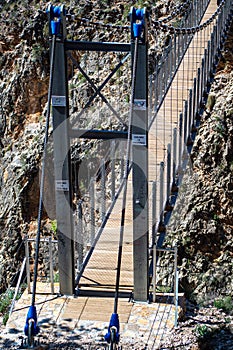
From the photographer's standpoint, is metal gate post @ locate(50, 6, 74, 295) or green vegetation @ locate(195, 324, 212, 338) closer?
metal gate post @ locate(50, 6, 74, 295)

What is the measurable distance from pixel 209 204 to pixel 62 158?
5095 millimetres

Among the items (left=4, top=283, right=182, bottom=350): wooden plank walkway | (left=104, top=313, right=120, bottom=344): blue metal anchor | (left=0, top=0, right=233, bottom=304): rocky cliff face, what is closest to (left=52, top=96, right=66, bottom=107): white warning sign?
(left=4, top=283, right=182, bottom=350): wooden plank walkway

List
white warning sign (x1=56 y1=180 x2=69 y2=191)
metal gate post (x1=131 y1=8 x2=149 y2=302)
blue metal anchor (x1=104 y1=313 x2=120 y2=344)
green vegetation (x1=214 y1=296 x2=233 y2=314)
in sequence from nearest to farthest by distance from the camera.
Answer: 1. blue metal anchor (x1=104 y1=313 x2=120 y2=344)
2. metal gate post (x1=131 y1=8 x2=149 y2=302)
3. white warning sign (x1=56 y1=180 x2=69 y2=191)
4. green vegetation (x1=214 y1=296 x2=233 y2=314)

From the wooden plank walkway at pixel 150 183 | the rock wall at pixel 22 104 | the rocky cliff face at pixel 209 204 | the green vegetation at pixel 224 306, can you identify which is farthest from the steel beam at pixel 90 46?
the rock wall at pixel 22 104

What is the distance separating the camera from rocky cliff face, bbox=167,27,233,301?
10.1 metres

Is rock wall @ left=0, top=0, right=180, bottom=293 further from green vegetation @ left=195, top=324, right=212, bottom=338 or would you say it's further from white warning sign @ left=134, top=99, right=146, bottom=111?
white warning sign @ left=134, top=99, right=146, bottom=111

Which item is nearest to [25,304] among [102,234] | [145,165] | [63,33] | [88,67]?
[102,234]

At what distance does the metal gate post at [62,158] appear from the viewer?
5340mm

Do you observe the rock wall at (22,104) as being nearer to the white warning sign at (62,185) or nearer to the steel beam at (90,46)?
the white warning sign at (62,185)

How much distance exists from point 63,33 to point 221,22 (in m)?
5.31

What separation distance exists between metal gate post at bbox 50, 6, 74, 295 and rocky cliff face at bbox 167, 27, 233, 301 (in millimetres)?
4381

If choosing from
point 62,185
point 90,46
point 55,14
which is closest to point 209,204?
point 62,185

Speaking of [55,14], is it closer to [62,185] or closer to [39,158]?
[62,185]

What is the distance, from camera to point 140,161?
541 cm
